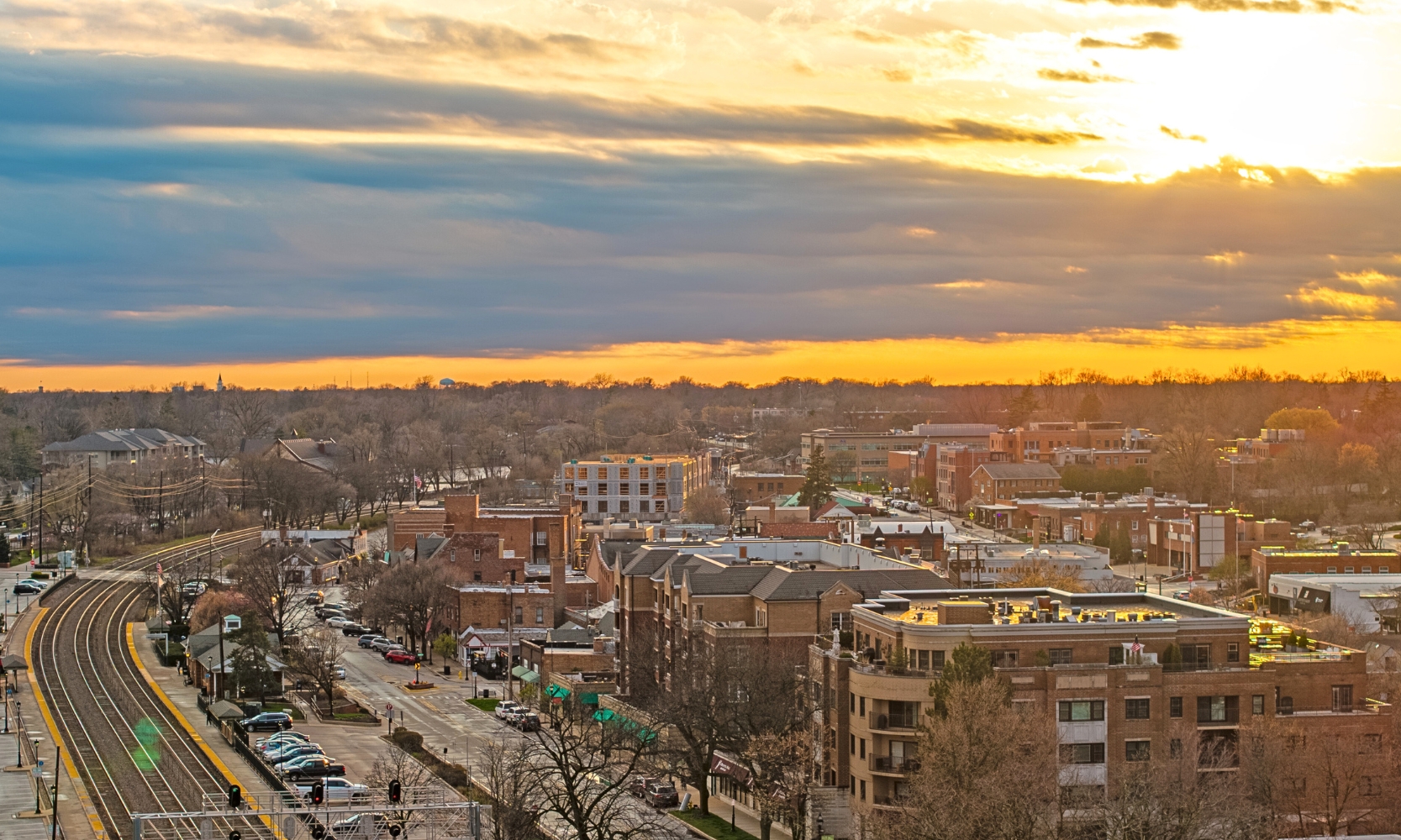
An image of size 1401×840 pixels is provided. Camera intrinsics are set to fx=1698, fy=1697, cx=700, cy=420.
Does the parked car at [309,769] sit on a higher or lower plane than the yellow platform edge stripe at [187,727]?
higher

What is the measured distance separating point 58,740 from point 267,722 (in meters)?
9.28

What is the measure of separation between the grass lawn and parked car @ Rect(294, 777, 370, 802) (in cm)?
1186

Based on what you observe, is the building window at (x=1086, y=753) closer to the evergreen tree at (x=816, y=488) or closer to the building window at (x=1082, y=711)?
the building window at (x=1082, y=711)

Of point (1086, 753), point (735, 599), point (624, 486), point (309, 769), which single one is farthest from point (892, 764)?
point (624, 486)

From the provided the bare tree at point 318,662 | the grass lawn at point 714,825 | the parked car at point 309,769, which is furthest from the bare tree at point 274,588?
the grass lawn at point 714,825

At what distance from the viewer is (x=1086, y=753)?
57.1 metres

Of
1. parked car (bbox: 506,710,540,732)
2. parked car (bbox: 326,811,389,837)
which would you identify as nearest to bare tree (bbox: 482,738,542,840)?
parked car (bbox: 326,811,389,837)

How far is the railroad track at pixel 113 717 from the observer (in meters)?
64.9

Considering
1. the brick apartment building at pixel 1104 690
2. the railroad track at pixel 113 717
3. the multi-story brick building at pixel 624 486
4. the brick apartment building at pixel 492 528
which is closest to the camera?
the brick apartment building at pixel 1104 690

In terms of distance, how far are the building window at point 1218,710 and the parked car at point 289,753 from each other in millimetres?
35476

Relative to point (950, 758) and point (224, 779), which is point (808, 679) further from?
point (224, 779)

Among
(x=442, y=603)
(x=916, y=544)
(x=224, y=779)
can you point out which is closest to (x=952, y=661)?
(x=224, y=779)

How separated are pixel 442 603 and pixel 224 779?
35970 millimetres

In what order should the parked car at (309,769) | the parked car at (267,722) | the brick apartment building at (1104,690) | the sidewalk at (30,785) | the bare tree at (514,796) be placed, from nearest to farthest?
the bare tree at (514,796) < the brick apartment building at (1104,690) < the sidewalk at (30,785) < the parked car at (309,769) < the parked car at (267,722)
